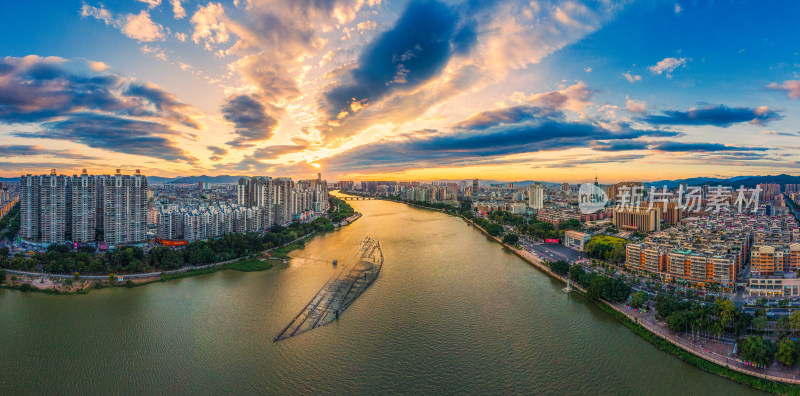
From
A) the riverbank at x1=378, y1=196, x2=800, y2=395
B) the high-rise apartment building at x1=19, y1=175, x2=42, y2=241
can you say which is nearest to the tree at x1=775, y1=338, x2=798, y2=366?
the riverbank at x1=378, y1=196, x2=800, y2=395

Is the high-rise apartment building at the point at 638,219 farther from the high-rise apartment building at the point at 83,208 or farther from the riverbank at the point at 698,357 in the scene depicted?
the high-rise apartment building at the point at 83,208

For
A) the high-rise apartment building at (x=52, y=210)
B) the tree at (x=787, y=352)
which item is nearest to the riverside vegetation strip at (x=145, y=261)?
the high-rise apartment building at (x=52, y=210)

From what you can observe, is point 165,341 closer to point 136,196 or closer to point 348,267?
point 348,267

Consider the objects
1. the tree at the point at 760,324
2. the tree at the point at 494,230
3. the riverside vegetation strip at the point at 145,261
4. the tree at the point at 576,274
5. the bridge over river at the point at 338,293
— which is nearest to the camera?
the tree at the point at 760,324

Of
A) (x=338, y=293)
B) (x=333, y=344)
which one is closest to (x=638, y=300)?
(x=333, y=344)

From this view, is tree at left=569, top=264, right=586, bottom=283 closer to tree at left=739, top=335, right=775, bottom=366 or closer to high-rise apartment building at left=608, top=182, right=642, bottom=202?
tree at left=739, top=335, right=775, bottom=366
